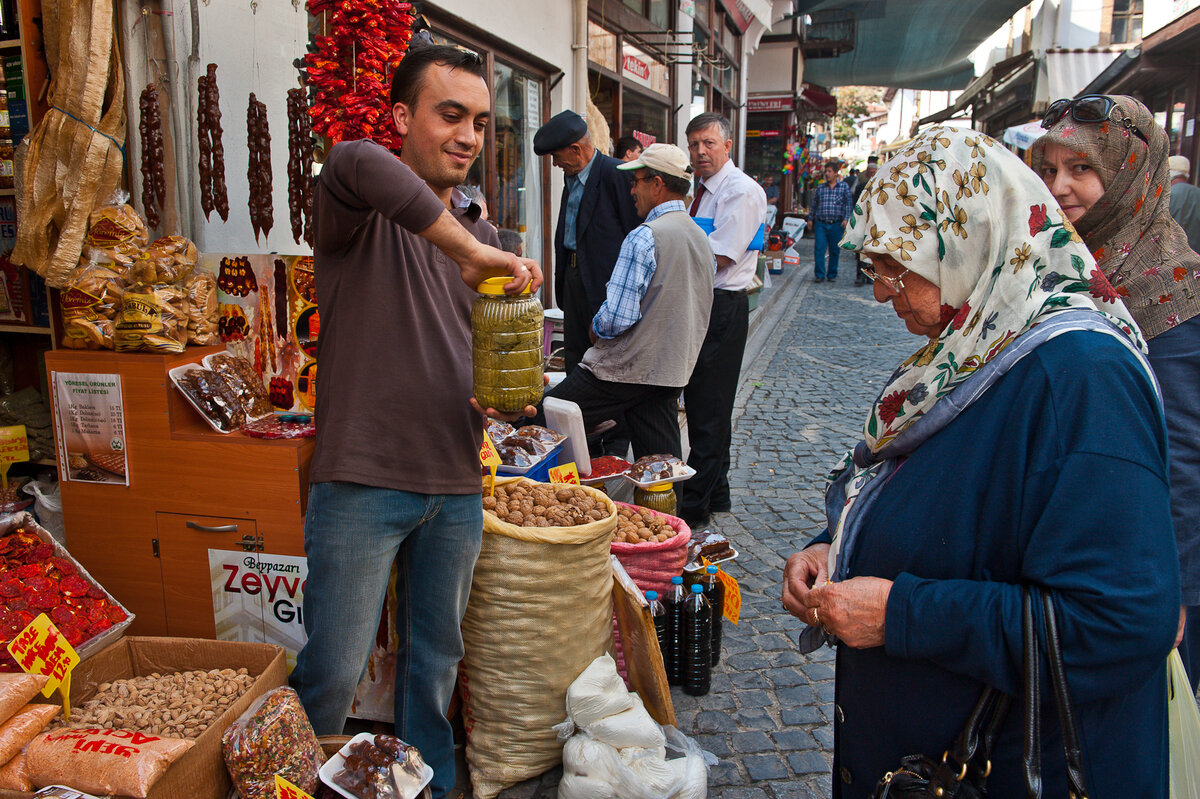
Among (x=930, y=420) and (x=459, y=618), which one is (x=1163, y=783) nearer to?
(x=930, y=420)

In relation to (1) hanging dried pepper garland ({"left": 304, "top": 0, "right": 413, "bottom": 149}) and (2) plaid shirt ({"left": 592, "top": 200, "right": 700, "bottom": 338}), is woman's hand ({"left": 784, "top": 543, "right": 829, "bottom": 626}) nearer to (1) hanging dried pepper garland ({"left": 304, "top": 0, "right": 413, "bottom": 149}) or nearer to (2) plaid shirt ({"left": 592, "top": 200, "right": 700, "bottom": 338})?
(1) hanging dried pepper garland ({"left": 304, "top": 0, "right": 413, "bottom": 149})

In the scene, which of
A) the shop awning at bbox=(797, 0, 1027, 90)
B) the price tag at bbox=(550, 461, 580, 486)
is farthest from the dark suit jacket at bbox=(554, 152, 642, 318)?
the shop awning at bbox=(797, 0, 1027, 90)

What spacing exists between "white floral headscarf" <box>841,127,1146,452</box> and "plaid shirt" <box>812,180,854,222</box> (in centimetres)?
1554

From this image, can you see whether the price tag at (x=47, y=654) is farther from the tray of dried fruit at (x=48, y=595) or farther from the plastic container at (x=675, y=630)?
the plastic container at (x=675, y=630)

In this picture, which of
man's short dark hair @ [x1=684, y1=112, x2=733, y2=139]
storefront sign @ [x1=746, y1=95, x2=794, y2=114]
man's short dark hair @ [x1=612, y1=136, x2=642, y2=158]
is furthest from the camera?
storefront sign @ [x1=746, y1=95, x2=794, y2=114]

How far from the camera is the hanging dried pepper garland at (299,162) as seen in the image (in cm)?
330

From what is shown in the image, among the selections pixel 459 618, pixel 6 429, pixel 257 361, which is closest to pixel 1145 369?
pixel 459 618

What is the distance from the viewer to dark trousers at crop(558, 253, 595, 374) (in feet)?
17.7

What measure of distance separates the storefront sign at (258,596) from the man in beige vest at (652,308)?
194cm

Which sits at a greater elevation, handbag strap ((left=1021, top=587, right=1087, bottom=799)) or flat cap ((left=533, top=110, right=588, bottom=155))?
flat cap ((left=533, top=110, right=588, bottom=155))

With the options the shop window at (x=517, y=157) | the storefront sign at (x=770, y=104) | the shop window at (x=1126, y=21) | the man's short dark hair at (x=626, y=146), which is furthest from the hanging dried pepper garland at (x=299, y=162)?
the storefront sign at (x=770, y=104)

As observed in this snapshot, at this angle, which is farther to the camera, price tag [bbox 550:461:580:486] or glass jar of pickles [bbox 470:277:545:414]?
price tag [bbox 550:461:580:486]

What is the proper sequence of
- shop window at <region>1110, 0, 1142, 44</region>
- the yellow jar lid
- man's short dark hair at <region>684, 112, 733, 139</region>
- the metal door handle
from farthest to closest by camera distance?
shop window at <region>1110, 0, 1142, 44</region> < man's short dark hair at <region>684, 112, 733, 139</region> < the metal door handle < the yellow jar lid

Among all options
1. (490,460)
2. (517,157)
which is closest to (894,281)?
(490,460)
